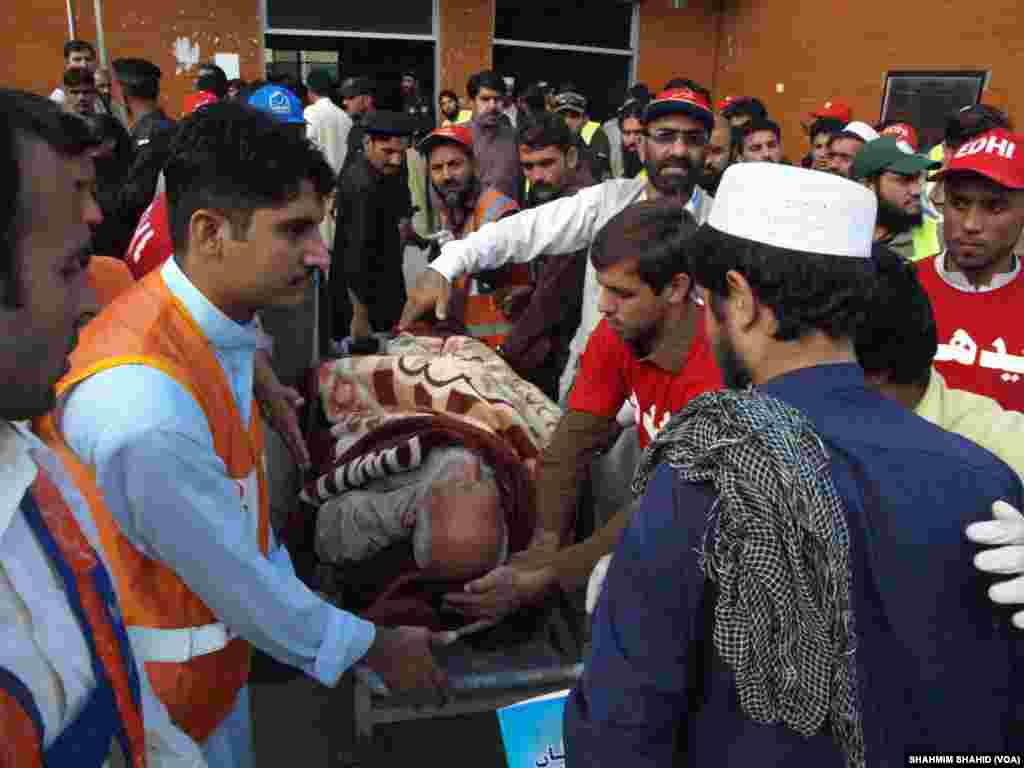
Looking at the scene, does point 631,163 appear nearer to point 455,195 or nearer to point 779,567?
point 455,195

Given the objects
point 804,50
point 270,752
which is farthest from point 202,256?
Result: point 804,50

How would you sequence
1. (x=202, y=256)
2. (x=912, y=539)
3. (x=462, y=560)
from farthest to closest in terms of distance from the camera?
(x=462, y=560)
(x=202, y=256)
(x=912, y=539)

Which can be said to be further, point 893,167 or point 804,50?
point 804,50

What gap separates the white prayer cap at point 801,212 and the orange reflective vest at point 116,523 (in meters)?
1.00

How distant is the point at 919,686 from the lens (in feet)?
3.90

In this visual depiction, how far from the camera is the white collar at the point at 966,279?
2613mm

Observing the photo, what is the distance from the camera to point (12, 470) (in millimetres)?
883

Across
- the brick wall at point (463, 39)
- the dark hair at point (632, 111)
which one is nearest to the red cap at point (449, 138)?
the dark hair at point (632, 111)

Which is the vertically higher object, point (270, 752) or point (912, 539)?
point (912, 539)

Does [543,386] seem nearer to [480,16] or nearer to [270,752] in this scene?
[270,752]

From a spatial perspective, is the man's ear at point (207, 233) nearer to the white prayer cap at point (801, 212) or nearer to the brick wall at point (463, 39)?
the white prayer cap at point (801, 212)

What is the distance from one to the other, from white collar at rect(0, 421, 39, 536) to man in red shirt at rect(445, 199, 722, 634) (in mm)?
1486

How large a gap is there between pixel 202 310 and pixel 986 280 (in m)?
2.38

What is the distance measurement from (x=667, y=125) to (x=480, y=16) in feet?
38.8
